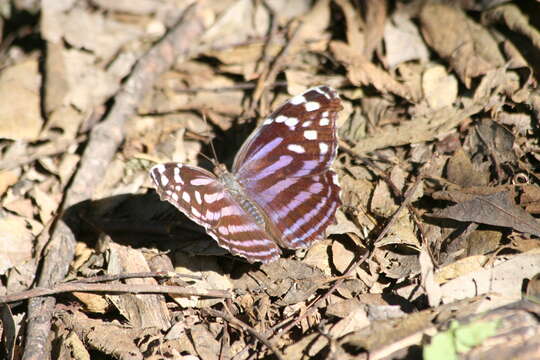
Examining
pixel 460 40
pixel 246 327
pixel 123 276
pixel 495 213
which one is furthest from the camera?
pixel 460 40

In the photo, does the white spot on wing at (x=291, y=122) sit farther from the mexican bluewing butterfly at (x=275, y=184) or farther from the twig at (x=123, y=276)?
the twig at (x=123, y=276)

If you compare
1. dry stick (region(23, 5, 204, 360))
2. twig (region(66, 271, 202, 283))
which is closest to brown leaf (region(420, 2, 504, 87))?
dry stick (region(23, 5, 204, 360))

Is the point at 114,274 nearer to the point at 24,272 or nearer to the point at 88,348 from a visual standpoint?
the point at 88,348

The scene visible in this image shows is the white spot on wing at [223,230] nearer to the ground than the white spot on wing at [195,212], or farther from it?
nearer to the ground

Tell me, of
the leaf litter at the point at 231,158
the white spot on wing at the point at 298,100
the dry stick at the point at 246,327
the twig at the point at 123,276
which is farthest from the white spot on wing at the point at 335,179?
the twig at the point at 123,276

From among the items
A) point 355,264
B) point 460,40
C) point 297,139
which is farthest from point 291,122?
point 460,40

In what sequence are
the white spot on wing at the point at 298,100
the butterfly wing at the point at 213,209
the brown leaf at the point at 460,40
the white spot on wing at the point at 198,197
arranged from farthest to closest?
1. the brown leaf at the point at 460,40
2. the white spot on wing at the point at 298,100
3. the white spot on wing at the point at 198,197
4. the butterfly wing at the point at 213,209

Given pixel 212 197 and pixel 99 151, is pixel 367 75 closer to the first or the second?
pixel 212 197

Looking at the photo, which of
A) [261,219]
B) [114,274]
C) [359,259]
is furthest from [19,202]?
[359,259]
